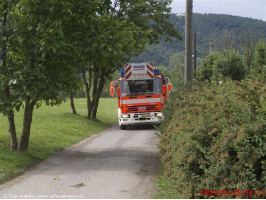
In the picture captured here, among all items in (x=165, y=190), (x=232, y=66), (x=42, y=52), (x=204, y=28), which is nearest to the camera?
(x=165, y=190)

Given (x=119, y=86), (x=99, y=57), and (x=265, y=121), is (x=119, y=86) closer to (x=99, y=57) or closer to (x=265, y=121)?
(x=99, y=57)

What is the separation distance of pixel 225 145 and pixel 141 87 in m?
17.3

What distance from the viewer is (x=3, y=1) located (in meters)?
13.4

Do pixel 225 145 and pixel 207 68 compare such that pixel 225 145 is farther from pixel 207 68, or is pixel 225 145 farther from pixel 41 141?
pixel 207 68

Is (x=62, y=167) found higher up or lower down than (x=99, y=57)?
lower down

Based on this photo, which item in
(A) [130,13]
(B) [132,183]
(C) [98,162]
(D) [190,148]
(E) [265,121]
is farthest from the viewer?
(A) [130,13]

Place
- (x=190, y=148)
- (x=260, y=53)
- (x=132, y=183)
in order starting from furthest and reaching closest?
(x=260, y=53)
(x=132, y=183)
(x=190, y=148)

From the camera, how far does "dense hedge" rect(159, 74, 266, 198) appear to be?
6059mm

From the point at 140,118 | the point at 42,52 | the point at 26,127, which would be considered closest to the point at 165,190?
the point at 42,52

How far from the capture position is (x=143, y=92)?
23.7 m

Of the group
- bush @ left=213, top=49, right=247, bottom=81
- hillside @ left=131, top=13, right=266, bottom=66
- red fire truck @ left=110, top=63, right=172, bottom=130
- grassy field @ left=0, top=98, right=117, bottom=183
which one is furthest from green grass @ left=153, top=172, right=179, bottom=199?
hillside @ left=131, top=13, right=266, bottom=66

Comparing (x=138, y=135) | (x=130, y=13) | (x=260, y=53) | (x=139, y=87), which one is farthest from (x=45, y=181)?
(x=260, y=53)

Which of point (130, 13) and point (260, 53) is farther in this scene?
point (260, 53)

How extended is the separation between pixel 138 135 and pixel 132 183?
12.1m
